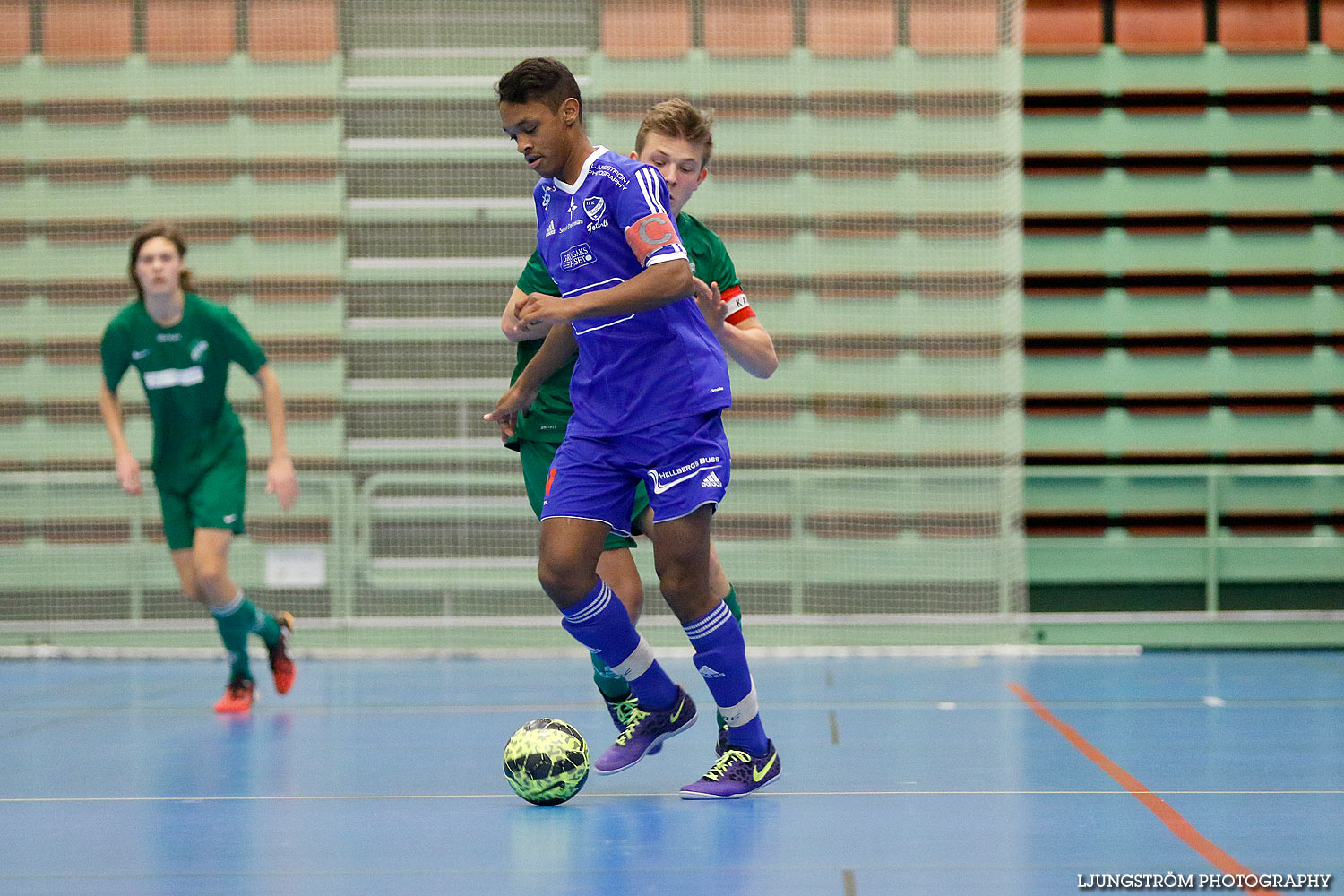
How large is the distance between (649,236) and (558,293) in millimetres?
886

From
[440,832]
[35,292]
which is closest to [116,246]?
[35,292]

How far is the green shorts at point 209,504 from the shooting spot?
551cm

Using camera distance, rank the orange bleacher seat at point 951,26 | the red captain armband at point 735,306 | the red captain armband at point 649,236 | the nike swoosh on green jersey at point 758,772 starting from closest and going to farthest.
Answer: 1. the red captain armband at point 649,236
2. the nike swoosh on green jersey at point 758,772
3. the red captain armband at point 735,306
4. the orange bleacher seat at point 951,26

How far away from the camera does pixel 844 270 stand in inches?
341

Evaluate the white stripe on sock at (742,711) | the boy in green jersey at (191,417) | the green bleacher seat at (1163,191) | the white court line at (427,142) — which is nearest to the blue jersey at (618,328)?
the white stripe on sock at (742,711)

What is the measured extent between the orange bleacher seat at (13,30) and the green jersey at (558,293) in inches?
245

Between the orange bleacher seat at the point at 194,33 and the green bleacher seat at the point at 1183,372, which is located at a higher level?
the orange bleacher seat at the point at 194,33

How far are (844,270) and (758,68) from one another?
135 centimetres

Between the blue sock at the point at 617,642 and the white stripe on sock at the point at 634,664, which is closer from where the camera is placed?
the blue sock at the point at 617,642

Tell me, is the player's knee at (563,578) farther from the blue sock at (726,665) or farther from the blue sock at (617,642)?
the blue sock at (726,665)

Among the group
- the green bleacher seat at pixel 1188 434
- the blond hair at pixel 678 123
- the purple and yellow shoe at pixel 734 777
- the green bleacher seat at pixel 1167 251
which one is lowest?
the purple and yellow shoe at pixel 734 777

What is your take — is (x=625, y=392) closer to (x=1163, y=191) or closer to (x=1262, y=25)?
(x=1163, y=191)

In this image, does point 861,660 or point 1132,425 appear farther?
point 1132,425

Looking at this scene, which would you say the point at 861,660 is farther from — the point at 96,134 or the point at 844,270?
the point at 96,134
